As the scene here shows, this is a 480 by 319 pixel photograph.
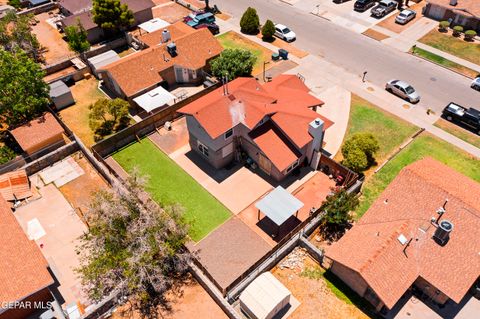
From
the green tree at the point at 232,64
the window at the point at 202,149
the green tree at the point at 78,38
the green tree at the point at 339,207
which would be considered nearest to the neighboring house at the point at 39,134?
the green tree at the point at 78,38

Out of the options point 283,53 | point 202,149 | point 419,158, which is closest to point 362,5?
point 283,53

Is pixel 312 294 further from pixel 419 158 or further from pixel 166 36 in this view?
pixel 166 36

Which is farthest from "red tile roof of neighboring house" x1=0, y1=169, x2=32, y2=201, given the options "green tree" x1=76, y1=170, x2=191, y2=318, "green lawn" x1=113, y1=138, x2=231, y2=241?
"green tree" x1=76, y1=170, x2=191, y2=318

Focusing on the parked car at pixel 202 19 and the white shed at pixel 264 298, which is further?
the parked car at pixel 202 19

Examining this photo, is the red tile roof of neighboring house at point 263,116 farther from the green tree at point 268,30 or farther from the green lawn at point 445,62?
the green lawn at point 445,62

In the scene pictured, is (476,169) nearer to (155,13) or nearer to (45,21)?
(155,13)

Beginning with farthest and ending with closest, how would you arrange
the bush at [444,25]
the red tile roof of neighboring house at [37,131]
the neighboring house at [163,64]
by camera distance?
the bush at [444,25], the neighboring house at [163,64], the red tile roof of neighboring house at [37,131]

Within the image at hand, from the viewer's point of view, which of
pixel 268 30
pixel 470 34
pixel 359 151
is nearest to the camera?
pixel 359 151
